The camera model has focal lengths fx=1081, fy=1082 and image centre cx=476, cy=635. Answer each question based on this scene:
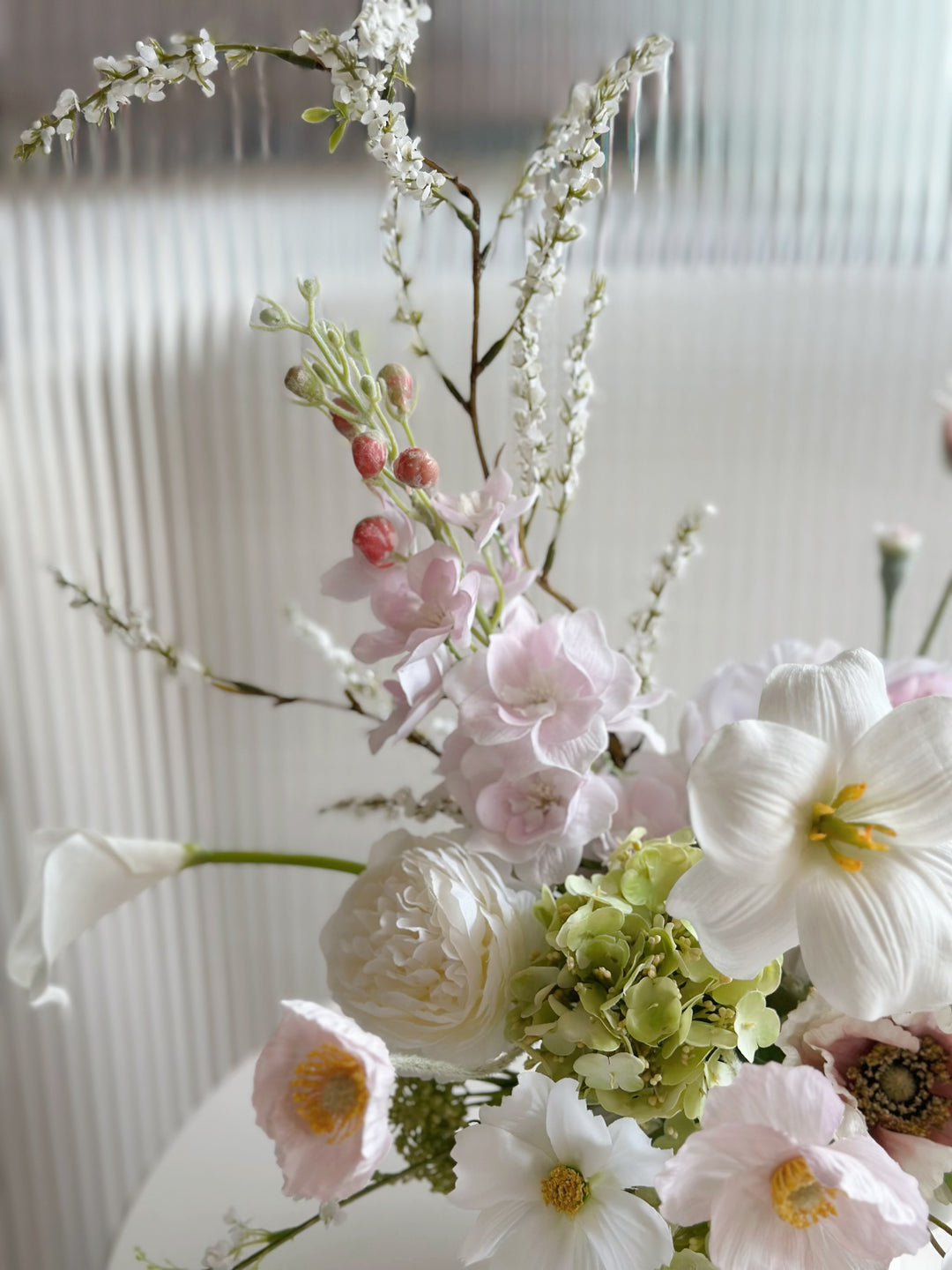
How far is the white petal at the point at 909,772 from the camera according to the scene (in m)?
0.38

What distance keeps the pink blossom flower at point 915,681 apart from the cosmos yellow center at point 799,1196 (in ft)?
0.73

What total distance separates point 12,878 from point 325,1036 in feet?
2.65

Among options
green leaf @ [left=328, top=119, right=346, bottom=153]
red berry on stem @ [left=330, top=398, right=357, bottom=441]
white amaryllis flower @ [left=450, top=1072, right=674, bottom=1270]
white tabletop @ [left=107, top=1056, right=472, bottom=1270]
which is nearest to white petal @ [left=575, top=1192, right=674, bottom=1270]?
white amaryllis flower @ [left=450, top=1072, right=674, bottom=1270]

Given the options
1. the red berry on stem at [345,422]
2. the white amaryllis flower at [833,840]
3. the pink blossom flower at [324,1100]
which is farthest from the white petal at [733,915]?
the red berry on stem at [345,422]

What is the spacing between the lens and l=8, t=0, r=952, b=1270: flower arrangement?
352 mm

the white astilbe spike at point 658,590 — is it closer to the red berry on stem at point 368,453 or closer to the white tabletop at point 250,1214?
the red berry on stem at point 368,453

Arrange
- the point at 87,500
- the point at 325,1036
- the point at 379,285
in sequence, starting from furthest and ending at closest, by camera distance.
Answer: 1. the point at 87,500
2. the point at 379,285
3. the point at 325,1036

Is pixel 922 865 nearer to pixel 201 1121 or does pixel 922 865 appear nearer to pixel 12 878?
pixel 201 1121

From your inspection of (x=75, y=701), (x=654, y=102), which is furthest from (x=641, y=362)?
(x=75, y=701)

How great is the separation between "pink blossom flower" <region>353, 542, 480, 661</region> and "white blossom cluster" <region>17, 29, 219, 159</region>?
0.66ft

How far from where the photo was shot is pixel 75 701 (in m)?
1.04

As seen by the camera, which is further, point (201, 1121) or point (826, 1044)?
point (201, 1121)

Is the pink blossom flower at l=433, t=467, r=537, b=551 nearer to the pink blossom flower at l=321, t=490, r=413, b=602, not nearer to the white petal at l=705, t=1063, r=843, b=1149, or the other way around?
the pink blossom flower at l=321, t=490, r=413, b=602

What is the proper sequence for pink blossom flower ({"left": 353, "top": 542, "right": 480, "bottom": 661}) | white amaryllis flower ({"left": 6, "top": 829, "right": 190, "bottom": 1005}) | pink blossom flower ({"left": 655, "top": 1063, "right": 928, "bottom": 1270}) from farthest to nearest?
white amaryllis flower ({"left": 6, "top": 829, "right": 190, "bottom": 1005}) < pink blossom flower ({"left": 353, "top": 542, "right": 480, "bottom": 661}) < pink blossom flower ({"left": 655, "top": 1063, "right": 928, "bottom": 1270})
